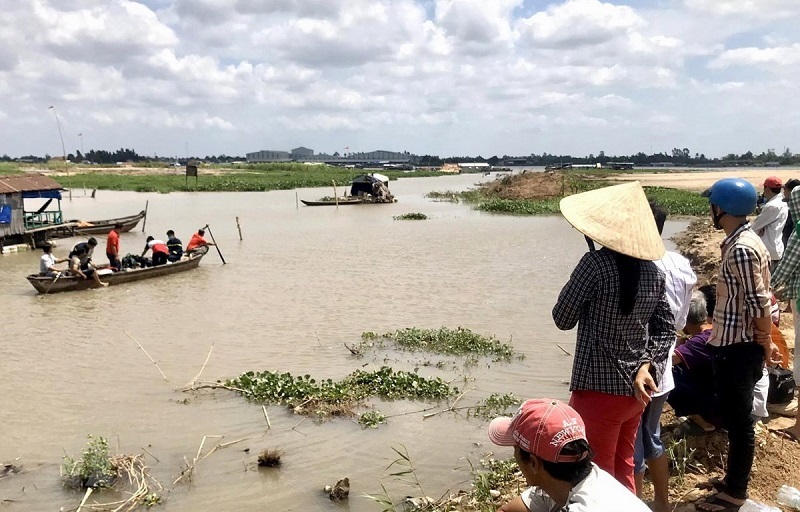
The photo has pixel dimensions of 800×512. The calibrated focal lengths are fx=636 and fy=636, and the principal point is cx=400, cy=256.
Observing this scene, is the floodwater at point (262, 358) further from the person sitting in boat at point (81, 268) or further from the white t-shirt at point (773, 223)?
the white t-shirt at point (773, 223)

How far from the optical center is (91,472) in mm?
5453

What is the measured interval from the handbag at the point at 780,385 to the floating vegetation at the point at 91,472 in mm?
5509

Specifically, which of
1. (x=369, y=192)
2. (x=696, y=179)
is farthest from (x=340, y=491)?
(x=696, y=179)

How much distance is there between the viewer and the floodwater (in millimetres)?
5652

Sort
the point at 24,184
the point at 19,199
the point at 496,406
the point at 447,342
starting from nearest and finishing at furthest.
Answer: the point at 496,406 → the point at 447,342 → the point at 19,199 → the point at 24,184

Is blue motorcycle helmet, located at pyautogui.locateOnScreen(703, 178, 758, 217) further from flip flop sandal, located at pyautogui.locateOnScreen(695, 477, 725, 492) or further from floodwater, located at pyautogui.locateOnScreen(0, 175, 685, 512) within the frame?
floodwater, located at pyautogui.locateOnScreen(0, 175, 685, 512)

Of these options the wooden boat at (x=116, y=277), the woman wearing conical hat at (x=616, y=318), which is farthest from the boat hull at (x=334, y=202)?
the woman wearing conical hat at (x=616, y=318)

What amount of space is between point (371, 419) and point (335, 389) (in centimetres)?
75

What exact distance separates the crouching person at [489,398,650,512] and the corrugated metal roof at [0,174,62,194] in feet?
73.9

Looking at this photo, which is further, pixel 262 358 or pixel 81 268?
pixel 81 268

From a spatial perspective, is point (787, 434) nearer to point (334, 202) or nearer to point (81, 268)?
point (81, 268)

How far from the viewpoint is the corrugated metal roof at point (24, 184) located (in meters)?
20.8

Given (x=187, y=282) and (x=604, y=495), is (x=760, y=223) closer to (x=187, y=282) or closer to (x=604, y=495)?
(x=604, y=495)

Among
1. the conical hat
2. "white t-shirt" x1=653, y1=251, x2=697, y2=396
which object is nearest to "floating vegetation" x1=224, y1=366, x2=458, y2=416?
"white t-shirt" x1=653, y1=251, x2=697, y2=396
